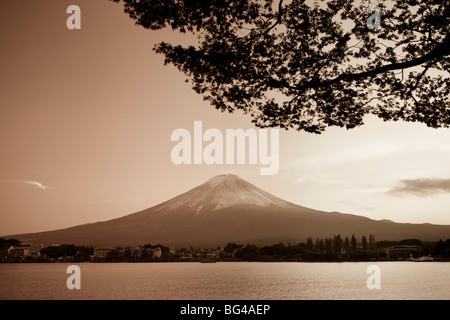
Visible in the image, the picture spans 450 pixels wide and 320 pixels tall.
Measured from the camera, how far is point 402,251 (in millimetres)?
156750

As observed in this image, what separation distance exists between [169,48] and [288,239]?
19467cm

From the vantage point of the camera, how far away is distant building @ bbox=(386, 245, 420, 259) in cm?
14984

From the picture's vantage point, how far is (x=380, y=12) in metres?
6.90

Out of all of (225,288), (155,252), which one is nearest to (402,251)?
(155,252)

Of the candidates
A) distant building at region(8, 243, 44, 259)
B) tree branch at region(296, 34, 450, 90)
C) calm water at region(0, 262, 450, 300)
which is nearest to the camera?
tree branch at region(296, 34, 450, 90)

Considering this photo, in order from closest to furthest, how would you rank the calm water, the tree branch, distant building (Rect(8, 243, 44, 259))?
the tree branch → the calm water → distant building (Rect(8, 243, 44, 259))

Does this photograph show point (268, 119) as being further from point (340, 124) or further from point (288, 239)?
point (288, 239)

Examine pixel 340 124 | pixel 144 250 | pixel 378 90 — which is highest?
pixel 378 90

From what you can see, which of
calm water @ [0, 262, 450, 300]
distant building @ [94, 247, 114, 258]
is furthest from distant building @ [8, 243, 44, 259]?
calm water @ [0, 262, 450, 300]

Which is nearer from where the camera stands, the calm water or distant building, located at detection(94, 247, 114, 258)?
the calm water

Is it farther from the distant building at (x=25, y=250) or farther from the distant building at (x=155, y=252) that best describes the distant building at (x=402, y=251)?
the distant building at (x=25, y=250)

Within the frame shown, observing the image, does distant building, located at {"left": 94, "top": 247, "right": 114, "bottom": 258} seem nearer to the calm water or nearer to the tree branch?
the calm water
